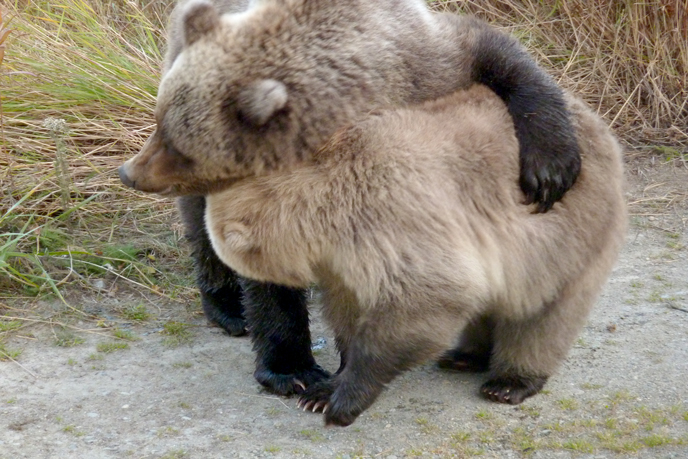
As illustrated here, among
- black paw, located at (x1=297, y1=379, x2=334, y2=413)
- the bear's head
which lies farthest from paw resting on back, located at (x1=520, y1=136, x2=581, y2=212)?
black paw, located at (x1=297, y1=379, x2=334, y2=413)

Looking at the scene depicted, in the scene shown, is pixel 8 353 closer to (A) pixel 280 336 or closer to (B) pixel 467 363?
(A) pixel 280 336

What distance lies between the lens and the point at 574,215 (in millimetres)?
4090

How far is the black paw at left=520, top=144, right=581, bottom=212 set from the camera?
391 centimetres

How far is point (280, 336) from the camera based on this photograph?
14.4 ft

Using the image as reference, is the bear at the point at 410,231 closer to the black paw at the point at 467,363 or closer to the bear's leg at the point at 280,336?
the bear's leg at the point at 280,336

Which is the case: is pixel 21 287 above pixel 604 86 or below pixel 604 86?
below

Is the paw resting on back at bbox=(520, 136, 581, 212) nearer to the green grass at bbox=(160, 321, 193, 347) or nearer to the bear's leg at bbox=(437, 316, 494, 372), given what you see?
the bear's leg at bbox=(437, 316, 494, 372)

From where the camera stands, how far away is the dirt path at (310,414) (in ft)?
12.5

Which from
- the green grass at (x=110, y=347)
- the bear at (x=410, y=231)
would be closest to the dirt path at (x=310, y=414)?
the green grass at (x=110, y=347)

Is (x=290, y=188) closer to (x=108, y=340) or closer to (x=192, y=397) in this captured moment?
(x=192, y=397)

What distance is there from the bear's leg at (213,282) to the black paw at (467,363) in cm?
114

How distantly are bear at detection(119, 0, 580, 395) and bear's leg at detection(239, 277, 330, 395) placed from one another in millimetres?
681

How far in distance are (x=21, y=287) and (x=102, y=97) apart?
2.03m


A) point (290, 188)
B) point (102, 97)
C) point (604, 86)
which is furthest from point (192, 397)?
point (604, 86)
